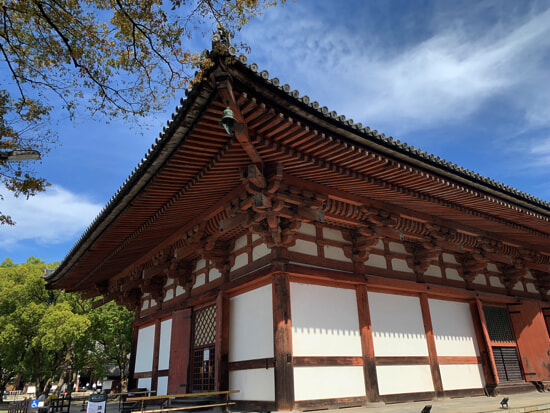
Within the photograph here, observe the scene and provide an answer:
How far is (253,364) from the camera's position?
6.98 m

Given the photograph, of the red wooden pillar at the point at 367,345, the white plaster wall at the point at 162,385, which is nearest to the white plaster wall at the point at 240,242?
the red wooden pillar at the point at 367,345

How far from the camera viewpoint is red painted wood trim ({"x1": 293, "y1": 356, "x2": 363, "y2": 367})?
6455mm

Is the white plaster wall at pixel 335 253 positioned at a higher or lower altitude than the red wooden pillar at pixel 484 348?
higher

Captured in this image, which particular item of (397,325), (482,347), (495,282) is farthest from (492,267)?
(397,325)

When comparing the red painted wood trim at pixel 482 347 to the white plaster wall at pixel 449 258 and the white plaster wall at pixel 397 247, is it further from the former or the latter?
the white plaster wall at pixel 397 247

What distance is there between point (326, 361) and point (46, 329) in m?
20.5

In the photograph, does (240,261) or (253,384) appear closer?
(253,384)

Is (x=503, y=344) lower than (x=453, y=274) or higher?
lower

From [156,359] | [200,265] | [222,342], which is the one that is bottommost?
[156,359]

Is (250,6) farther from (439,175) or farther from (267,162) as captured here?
(439,175)

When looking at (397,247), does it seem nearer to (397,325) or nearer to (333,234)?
(397,325)

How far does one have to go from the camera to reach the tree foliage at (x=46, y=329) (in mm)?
21328

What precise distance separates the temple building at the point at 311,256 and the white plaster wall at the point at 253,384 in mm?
36

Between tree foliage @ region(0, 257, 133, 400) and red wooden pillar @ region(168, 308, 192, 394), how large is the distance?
15.1 meters
